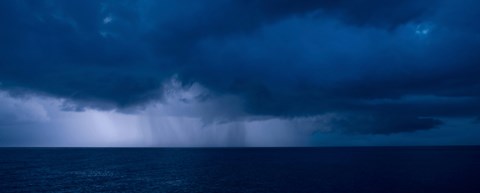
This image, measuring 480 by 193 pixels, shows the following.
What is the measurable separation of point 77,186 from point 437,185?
76.1 metres

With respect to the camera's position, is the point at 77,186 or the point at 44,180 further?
the point at 44,180

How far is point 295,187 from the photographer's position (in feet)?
221

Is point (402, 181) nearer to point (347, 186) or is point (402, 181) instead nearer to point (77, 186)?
point (347, 186)

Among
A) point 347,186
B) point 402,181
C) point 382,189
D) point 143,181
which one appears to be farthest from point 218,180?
point 402,181

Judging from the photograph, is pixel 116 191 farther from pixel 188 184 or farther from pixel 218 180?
pixel 218 180

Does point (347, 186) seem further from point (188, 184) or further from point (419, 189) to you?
point (188, 184)

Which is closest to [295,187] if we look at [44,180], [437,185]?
[437,185]

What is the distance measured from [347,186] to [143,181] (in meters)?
46.5

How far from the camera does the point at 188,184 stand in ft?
Result: 238

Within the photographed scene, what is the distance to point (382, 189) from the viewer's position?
64.1 meters

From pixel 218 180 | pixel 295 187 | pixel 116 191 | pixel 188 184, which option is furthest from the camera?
pixel 218 180

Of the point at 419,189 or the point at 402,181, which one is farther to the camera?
the point at 402,181

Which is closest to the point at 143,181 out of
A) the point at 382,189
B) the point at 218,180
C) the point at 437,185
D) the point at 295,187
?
the point at 218,180

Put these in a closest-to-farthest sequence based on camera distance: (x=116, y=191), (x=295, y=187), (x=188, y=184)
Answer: (x=116, y=191) < (x=295, y=187) < (x=188, y=184)
